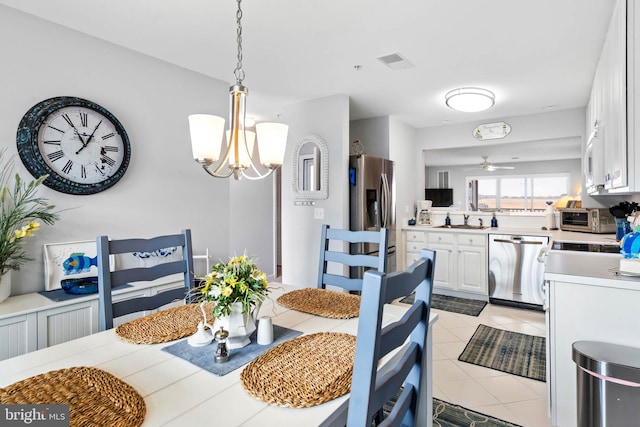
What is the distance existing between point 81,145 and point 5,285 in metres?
0.99

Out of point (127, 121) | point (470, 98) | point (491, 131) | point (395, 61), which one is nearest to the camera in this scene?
point (127, 121)

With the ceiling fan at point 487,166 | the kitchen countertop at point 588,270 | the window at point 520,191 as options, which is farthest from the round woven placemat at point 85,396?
the window at point 520,191

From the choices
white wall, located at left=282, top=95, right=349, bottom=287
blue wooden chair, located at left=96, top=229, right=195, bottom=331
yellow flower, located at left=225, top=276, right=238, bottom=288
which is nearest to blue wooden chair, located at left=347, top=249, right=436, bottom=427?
yellow flower, located at left=225, top=276, right=238, bottom=288

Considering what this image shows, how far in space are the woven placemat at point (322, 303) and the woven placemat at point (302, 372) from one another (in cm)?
30

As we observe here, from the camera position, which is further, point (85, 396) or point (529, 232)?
point (529, 232)

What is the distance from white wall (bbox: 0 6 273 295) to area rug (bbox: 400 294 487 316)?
2627 mm

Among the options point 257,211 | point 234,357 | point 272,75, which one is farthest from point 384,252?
point 257,211

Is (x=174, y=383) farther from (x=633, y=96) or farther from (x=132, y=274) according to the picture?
(x=633, y=96)

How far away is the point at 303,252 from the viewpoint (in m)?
4.12

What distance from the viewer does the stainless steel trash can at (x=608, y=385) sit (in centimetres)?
149

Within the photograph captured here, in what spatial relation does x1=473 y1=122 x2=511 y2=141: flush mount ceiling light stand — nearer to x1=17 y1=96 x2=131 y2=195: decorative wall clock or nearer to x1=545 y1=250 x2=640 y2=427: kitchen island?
x1=545 y1=250 x2=640 y2=427: kitchen island

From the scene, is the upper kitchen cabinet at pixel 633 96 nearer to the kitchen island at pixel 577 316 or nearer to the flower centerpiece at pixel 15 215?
the kitchen island at pixel 577 316

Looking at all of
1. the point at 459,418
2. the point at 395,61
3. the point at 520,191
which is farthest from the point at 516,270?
the point at 520,191

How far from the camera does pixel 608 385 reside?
5.02 feet
